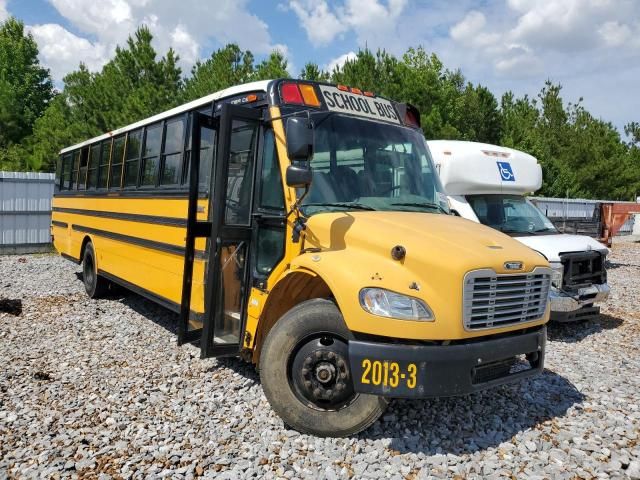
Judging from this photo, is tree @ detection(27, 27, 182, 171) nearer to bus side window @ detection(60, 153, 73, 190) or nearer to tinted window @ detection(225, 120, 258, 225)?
bus side window @ detection(60, 153, 73, 190)

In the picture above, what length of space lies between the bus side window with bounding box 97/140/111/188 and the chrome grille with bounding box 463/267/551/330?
21.5 ft

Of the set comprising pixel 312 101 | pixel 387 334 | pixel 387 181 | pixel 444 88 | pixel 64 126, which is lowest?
pixel 387 334

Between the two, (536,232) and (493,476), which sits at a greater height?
(536,232)

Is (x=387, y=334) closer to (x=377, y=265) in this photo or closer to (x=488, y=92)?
(x=377, y=265)

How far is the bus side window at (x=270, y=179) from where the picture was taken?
4.27 meters

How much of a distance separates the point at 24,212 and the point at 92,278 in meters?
8.86

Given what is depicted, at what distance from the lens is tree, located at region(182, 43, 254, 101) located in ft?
89.4

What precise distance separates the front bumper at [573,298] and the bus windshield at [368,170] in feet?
9.94

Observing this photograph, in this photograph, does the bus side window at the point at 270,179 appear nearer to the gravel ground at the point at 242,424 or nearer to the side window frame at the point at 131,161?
the gravel ground at the point at 242,424

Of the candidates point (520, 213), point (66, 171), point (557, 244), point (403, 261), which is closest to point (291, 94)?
point (403, 261)

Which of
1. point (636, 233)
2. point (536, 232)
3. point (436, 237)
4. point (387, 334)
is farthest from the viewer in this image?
point (636, 233)

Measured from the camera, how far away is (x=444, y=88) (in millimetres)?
27672

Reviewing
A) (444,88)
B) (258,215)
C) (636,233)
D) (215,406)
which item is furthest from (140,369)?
(444,88)

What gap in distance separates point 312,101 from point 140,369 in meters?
3.20
